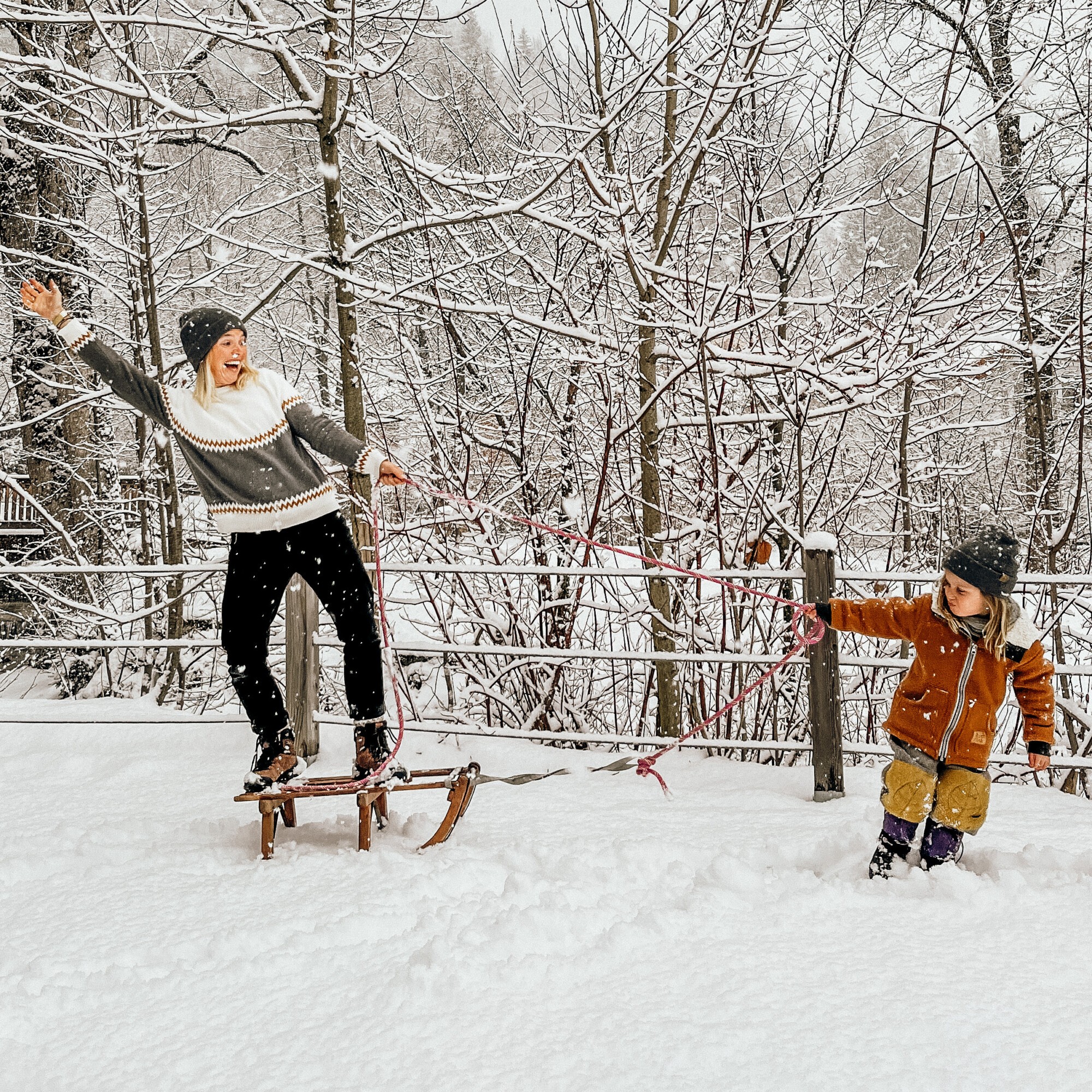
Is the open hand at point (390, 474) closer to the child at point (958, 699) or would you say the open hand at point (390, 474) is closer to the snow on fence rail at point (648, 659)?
the snow on fence rail at point (648, 659)

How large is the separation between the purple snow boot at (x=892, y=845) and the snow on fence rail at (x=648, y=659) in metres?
0.93

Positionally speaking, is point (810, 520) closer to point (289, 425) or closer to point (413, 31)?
point (289, 425)

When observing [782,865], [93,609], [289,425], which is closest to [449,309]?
[289,425]

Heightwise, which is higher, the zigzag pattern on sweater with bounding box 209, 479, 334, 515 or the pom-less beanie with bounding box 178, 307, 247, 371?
the pom-less beanie with bounding box 178, 307, 247, 371

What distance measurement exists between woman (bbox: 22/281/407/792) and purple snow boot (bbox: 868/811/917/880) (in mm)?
1796

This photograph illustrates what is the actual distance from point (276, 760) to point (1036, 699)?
261cm

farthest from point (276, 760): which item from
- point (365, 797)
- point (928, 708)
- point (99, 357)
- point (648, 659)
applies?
point (928, 708)

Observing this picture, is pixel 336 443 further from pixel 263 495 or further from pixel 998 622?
pixel 998 622

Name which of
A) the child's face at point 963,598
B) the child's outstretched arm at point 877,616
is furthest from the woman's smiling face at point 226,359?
the child's face at point 963,598

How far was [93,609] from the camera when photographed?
6.78 metres

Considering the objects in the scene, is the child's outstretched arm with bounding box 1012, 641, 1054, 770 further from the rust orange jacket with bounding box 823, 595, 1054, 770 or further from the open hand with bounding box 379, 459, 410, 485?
the open hand with bounding box 379, 459, 410, 485

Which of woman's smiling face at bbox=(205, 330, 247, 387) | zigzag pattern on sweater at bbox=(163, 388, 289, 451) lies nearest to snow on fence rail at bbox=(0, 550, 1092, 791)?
zigzag pattern on sweater at bbox=(163, 388, 289, 451)

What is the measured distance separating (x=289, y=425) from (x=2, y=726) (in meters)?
2.95

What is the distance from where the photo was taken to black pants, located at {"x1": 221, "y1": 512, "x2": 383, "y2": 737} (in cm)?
324
